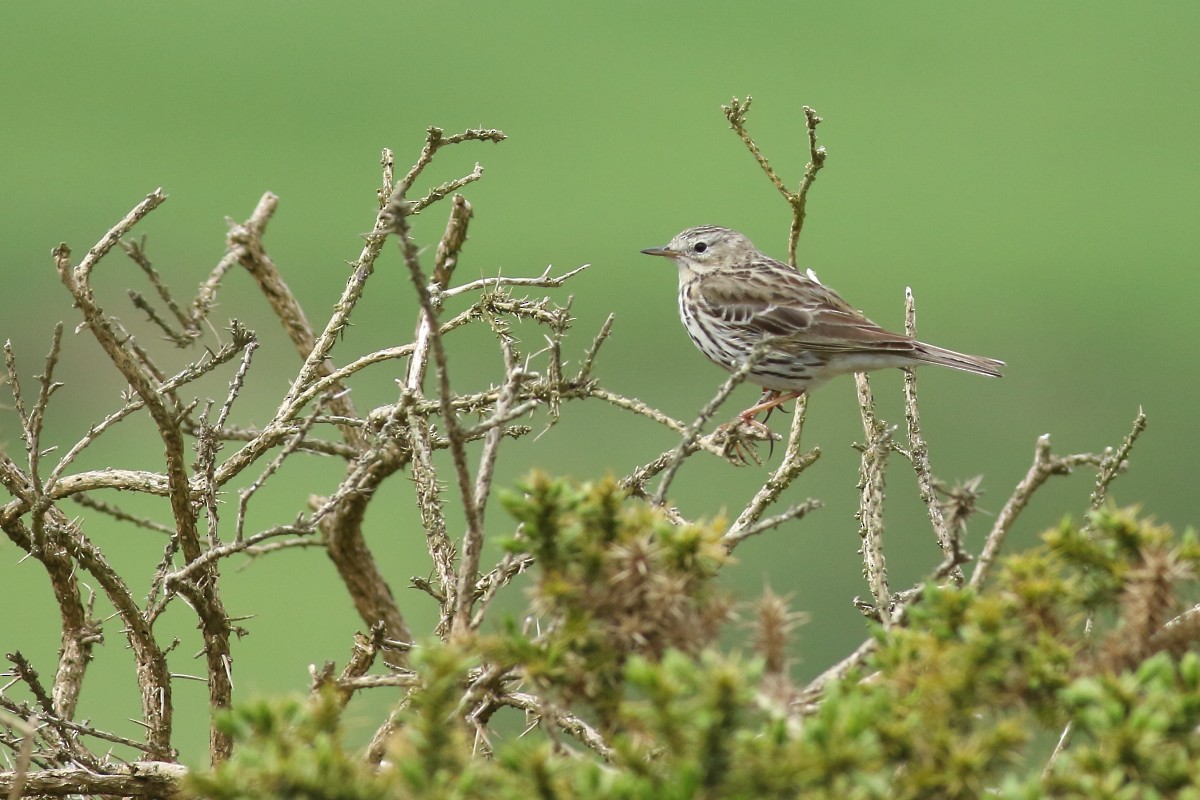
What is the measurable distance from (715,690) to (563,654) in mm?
440

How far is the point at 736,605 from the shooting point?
2453 millimetres

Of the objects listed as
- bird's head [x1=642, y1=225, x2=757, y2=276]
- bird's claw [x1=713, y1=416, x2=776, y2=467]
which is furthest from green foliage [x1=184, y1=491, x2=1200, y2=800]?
→ bird's head [x1=642, y1=225, x2=757, y2=276]

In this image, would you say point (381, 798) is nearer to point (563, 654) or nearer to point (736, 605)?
point (563, 654)

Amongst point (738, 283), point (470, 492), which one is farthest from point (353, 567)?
point (738, 283)

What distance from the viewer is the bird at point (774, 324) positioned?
293 inches

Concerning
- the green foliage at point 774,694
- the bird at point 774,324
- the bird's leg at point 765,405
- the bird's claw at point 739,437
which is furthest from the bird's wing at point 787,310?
the green foliage at point 774,694

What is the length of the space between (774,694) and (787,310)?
6096 mm

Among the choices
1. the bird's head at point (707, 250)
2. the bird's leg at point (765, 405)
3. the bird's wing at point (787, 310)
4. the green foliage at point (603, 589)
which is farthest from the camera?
the bird's head at point (707, 250)

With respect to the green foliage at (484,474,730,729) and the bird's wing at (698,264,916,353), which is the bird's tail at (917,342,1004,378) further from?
the green foliage at (484,474,730,729)

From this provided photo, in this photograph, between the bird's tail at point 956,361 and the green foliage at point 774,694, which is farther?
the bird's tail at point 956,361

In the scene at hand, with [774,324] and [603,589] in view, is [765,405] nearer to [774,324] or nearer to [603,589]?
[774,324]

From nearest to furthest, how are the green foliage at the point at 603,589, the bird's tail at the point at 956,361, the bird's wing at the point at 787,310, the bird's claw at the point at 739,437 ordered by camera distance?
the green foliage at the point at 603,589 < the bird's claw at the point at 739,437 < the bird's tail at the point at 956,361 < the bird's wing at the point at 787,310

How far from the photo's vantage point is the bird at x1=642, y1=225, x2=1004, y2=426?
745 centimetres

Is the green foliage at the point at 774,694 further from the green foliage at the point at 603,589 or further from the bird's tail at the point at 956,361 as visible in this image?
the bird's tail at the point at 956,361
